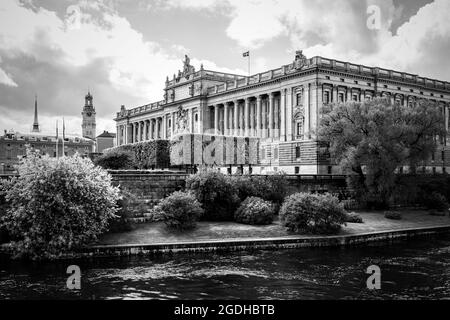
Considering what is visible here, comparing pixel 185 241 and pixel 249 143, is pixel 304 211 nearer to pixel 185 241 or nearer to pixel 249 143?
pixel 185 241

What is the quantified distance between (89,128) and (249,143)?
138337 mm

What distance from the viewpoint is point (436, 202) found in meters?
46.7

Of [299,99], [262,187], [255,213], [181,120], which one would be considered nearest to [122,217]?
[255,213]

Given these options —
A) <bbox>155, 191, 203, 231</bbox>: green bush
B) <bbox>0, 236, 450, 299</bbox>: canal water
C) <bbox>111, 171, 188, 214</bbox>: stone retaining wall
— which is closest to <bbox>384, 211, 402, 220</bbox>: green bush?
<bbox>0, 236, 450, 299</bbox>: canal water

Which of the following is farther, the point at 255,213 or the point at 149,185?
the point at 149,185

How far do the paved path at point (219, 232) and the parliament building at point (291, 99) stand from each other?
17.9m

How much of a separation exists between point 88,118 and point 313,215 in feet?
544

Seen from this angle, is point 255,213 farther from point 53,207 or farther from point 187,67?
point 187,67

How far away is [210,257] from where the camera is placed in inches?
1065

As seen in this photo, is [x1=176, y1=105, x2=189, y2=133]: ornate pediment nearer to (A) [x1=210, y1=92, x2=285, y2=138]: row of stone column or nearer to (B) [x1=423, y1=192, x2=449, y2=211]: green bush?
(A) [x1=210, y1=92, x2=285, y2=138]: row of stone column

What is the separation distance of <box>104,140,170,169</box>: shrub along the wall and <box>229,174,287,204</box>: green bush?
13.8 metres

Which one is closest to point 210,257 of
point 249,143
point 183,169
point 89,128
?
point 183,169

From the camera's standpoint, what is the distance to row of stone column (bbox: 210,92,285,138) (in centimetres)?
7250
